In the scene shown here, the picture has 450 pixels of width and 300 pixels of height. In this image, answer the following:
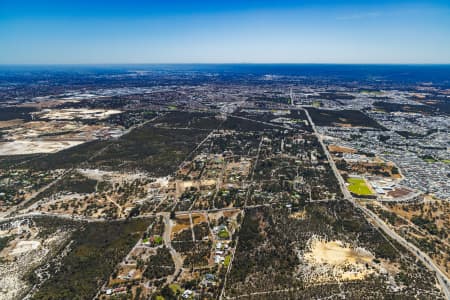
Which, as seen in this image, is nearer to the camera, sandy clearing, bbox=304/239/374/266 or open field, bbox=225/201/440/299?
open field, bbox=225/201/440/299

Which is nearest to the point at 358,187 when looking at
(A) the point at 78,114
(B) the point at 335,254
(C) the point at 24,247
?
(B) the point at 335,254

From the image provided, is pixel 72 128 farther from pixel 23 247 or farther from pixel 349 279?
pixel 349 279

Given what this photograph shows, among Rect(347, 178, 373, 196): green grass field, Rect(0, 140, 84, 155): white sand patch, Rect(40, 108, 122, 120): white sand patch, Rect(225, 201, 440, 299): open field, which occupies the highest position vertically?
Rect(40, 108, 122, 120): white sand patch

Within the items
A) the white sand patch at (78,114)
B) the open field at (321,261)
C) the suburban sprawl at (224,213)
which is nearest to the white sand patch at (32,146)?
the suburban sprawl at (224,213)

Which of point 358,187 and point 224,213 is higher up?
point 358,187

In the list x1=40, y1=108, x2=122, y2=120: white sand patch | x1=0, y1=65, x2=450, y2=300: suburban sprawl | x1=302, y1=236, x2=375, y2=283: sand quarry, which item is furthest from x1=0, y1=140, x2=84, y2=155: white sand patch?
x1=302, y1=236, x2=375, y2=283: sand quarry

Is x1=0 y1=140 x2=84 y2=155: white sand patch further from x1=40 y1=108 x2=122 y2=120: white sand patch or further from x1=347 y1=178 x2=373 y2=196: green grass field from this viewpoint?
x1=347 y1=178 x2=373 y2=196: green grass field

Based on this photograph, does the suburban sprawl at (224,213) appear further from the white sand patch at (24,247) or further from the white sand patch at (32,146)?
the white sand patch at (32,146)

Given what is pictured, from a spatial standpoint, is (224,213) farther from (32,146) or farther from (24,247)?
(32,146)
